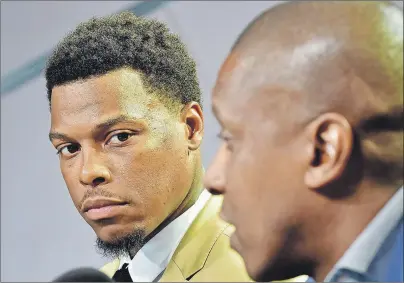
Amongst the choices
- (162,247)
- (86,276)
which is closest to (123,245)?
(162,247)

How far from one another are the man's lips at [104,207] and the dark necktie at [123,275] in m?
0.10

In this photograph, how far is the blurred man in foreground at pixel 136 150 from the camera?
96 cm

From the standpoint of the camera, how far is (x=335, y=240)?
669 millimetres

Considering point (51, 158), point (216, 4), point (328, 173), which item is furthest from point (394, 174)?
point (51, 158)

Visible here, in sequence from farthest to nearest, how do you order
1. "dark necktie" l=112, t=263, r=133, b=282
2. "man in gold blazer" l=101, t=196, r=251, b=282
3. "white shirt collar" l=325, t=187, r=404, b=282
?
"dark necktie" l=112, t=263, r=133, b=282 < "man in gold blazer" l=101, t=196, r=251, b=282 < "white shirt collar" l=325, t=187, r=404, b=282

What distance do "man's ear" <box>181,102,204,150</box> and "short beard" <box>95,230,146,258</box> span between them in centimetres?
14

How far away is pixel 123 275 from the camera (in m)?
1.02

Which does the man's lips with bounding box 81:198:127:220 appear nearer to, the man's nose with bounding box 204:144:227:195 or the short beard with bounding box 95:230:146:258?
the short beard with bounding box 95:230:146:258

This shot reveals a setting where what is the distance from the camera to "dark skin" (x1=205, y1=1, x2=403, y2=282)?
65 centimetres

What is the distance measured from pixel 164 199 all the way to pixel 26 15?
394 mm

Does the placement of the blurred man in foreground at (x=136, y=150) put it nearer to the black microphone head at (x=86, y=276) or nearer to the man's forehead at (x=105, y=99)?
the man's forehead at (x=105, y=99)

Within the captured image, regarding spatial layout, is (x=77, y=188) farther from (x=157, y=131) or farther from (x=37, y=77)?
(x=37, y=77)

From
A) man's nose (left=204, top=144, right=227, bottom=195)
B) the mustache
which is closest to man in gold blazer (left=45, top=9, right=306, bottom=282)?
the mustache

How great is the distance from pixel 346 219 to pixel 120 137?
15.4 inches
